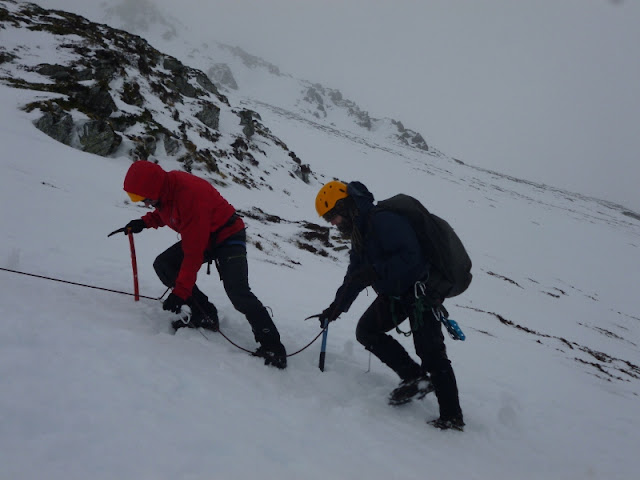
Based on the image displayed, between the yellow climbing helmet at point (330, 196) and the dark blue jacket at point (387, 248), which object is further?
the yellow climbing helmet at point (330, 196)

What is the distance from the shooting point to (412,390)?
3.96 metres

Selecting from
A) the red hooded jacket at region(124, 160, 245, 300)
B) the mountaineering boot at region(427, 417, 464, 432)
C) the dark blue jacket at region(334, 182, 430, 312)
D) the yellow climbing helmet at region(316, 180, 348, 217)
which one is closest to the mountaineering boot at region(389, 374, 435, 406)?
the mountaineering boot at region(427, 417, 464, 432)

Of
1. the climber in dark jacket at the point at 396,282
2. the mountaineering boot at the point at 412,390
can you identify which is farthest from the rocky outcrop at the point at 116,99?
the mountaineering boot at the point at 412,390

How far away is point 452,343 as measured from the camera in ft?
23.5

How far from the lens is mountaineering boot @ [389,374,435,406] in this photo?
395cm

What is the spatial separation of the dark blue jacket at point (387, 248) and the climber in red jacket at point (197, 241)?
1.28 m

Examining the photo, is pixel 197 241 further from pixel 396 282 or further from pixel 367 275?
pixel 396 282

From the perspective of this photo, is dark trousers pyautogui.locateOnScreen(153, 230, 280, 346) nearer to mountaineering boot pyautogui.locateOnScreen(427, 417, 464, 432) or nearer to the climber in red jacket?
the climber in red jacket

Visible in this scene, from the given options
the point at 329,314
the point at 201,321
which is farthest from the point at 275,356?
the point at 201,321

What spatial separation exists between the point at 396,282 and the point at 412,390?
1.38 m

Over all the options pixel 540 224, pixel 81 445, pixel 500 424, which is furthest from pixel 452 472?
pixel 540 224

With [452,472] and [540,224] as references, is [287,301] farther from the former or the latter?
[540,224]

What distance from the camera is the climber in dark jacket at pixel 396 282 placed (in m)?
3.44

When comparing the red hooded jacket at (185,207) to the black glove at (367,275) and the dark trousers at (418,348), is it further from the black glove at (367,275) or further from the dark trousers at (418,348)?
the dark trousers at (418,348)
